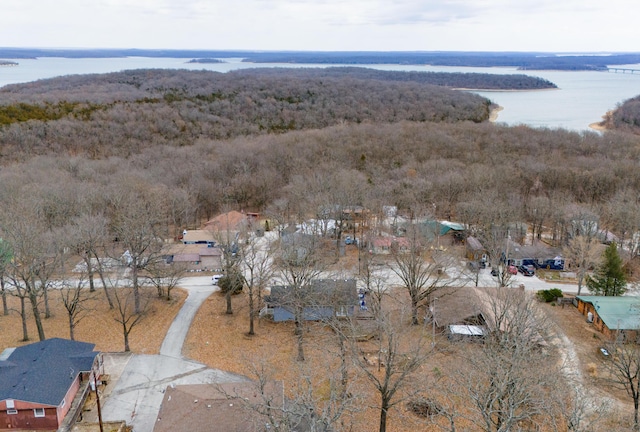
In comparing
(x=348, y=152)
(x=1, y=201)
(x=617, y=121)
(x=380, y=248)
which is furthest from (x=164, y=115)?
(x=617, y=121)

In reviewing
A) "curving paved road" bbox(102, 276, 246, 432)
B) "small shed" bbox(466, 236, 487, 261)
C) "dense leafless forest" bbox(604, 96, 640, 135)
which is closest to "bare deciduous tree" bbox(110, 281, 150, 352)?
"curving paved road" bbox(102, 276, 246, 432)

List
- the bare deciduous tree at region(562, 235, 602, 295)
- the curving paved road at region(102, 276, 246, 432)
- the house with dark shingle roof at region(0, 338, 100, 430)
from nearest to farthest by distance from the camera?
the house with dark shingle roof at region(0, 338, 100, 430), the curving paved road at region(102, 276, 246, 432), the bare deciduous tree at region(562, 235, 602, 295)

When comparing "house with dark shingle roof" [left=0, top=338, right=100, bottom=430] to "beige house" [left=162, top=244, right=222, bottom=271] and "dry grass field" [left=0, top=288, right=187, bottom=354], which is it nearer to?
"dry grass field" [left=0, top=288, right=187, bottom=354]

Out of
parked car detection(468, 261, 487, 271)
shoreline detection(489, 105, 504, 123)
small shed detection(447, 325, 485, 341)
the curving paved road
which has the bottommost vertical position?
parked car detection(468, 261, 487, 271)

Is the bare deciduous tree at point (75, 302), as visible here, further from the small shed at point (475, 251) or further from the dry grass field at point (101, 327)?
the small shed at point (475, 251)

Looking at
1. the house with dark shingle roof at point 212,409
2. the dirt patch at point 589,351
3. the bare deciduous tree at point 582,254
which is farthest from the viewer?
the bare deciduous tree at point 582,254

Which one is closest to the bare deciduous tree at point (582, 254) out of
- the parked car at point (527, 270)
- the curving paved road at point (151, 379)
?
the parked car at point (527, 270)

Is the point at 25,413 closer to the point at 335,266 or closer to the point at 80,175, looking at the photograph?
the point at 335,266
